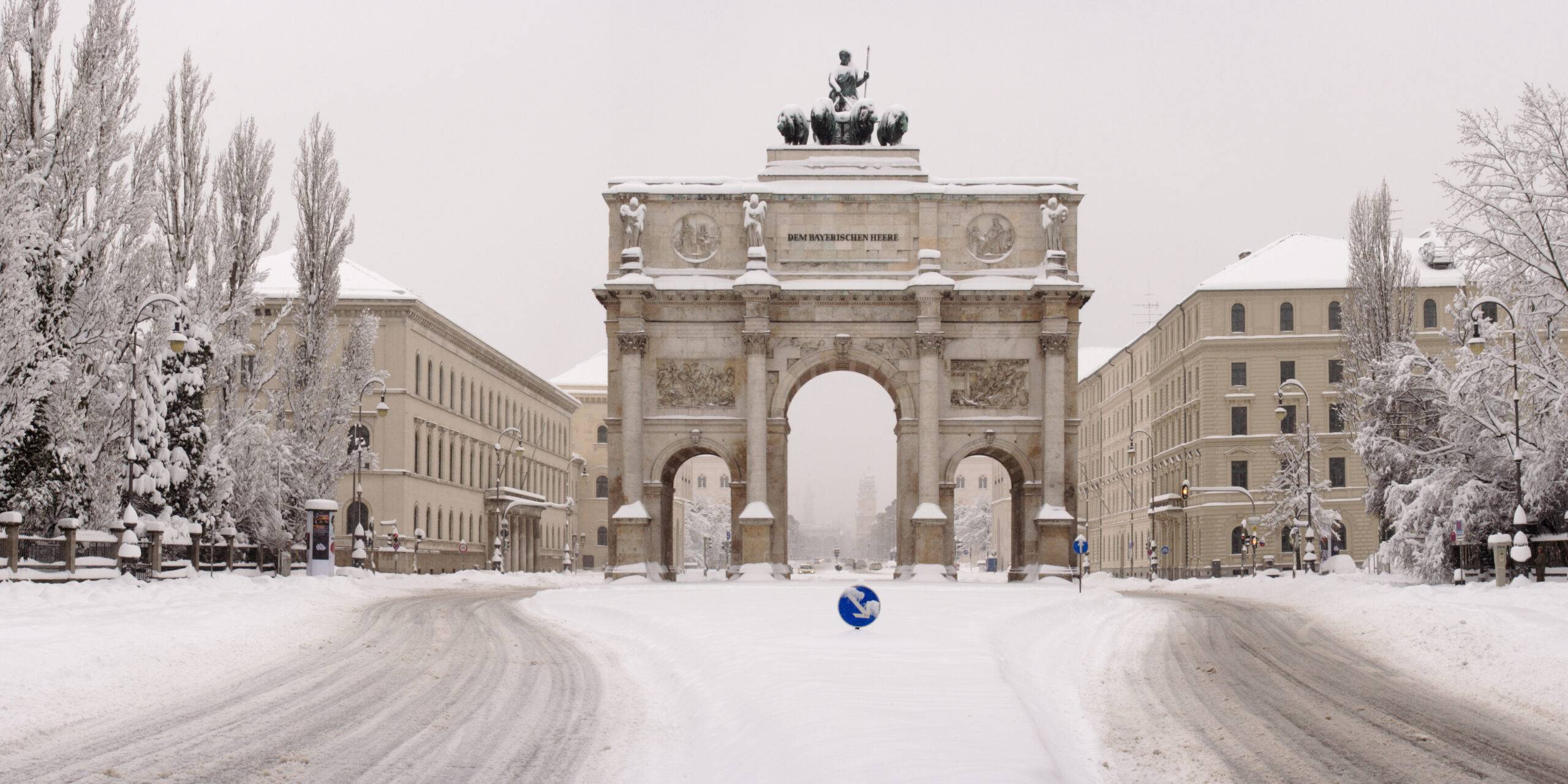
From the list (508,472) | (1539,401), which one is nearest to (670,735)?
(1539,401)

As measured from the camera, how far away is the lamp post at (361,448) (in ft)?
177

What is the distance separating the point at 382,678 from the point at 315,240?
37747mm

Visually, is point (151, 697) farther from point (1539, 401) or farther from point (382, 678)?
point (1539, 401)

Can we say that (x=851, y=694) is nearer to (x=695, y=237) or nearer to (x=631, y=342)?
(x=631, y=342)

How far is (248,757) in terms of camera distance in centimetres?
1346

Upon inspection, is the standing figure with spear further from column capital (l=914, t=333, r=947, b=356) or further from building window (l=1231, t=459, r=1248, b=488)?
building window (l=1231, t=459, r=1248, b=488)

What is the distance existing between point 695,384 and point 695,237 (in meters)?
5.01

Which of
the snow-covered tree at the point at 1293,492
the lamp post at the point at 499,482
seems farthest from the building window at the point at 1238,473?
the lamp post at the point at 499,482

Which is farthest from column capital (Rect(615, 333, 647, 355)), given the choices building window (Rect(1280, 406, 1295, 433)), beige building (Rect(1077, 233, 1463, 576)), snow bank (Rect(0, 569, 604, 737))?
building window (Rect(1280, 406, 1295, 433))

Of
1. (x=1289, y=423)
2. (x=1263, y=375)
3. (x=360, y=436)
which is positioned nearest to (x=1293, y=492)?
(x=1289, y=423)

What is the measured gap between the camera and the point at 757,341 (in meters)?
52.8

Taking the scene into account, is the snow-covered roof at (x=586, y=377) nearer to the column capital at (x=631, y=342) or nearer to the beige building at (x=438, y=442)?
the beige building at (x=438, y=442)

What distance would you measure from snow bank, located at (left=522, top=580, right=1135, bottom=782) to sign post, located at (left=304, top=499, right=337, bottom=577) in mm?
17365

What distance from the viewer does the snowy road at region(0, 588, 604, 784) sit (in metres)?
13.0
